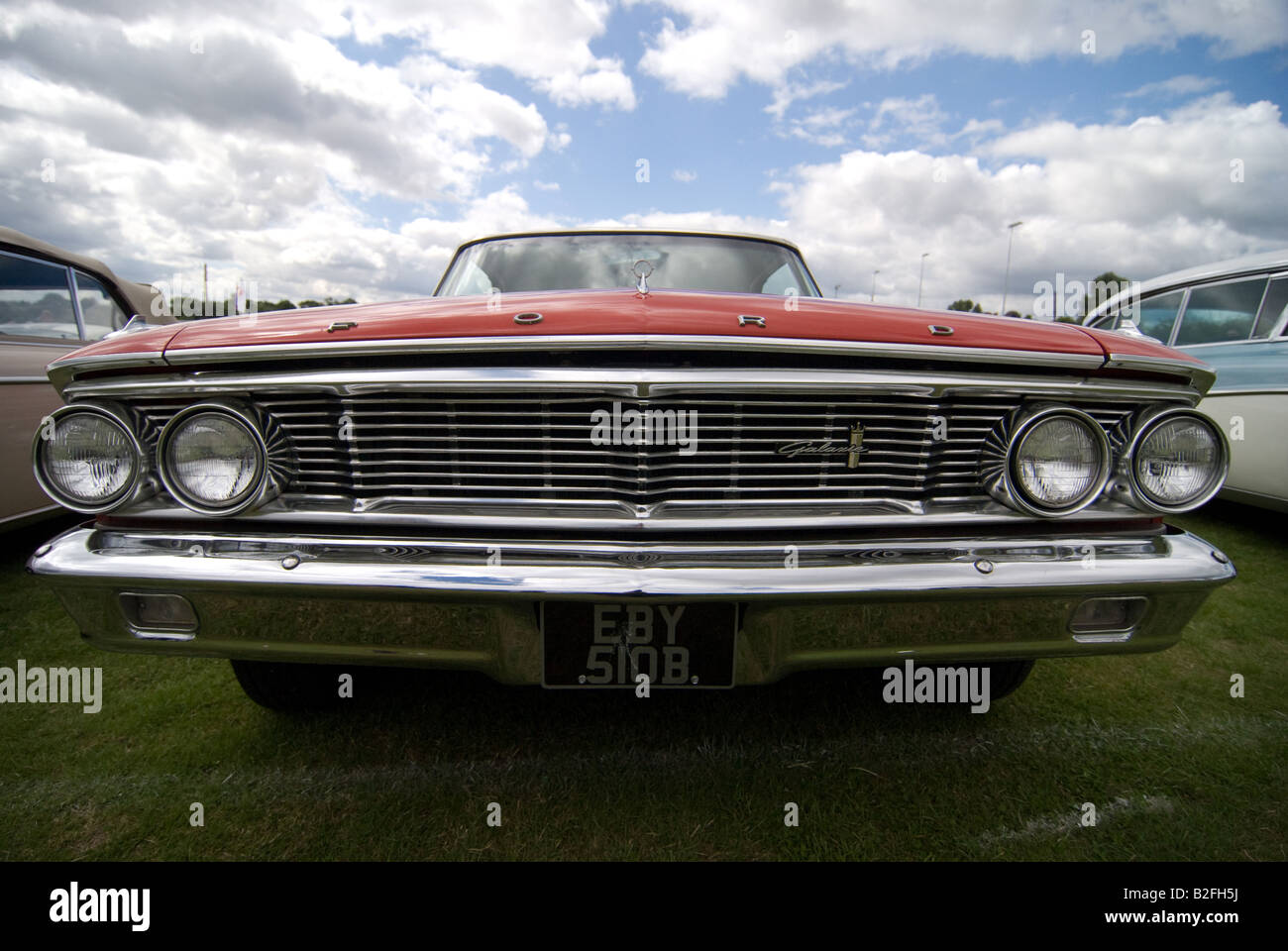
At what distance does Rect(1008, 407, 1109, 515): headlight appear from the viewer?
56.1 inches

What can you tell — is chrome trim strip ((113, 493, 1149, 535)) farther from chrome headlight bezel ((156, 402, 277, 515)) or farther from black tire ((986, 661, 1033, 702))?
black tire ((986, 661, 1033, 702))

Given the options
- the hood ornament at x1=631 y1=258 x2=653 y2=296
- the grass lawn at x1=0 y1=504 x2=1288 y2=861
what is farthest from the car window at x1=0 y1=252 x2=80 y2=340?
the hood ornament at x1=631 y1=258 x2=653 y2=296

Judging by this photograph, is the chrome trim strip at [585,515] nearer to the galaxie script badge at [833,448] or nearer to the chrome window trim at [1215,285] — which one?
the galaxie script badge at [833,448]

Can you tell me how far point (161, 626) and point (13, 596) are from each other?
2288mm

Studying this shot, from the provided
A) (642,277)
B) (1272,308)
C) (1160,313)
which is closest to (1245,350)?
(1272,308)

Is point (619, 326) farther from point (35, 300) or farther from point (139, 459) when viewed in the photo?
point (35, 300)

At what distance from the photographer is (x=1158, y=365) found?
146cm

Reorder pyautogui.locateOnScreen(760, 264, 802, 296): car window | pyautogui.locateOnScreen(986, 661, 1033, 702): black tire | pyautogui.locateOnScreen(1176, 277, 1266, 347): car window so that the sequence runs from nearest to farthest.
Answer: pyautogui.locateOnScreen(986, 661, 1033, 702): black tire
pyautogui.locateOnScreen(760, 264, 802, 296): car window
pyautogui.locateOnScreen(1176, 277, 1266, 347): car window

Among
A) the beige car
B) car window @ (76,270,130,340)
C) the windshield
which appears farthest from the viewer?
car window @ (76,270,130,340)

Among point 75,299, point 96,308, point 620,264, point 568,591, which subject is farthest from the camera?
point 96,308

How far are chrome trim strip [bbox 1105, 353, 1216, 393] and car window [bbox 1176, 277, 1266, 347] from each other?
355 cm

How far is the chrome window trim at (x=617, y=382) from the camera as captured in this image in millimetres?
1320

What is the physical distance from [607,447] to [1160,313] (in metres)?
5.57

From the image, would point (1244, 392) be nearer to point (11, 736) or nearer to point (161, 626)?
point (161, 626)
